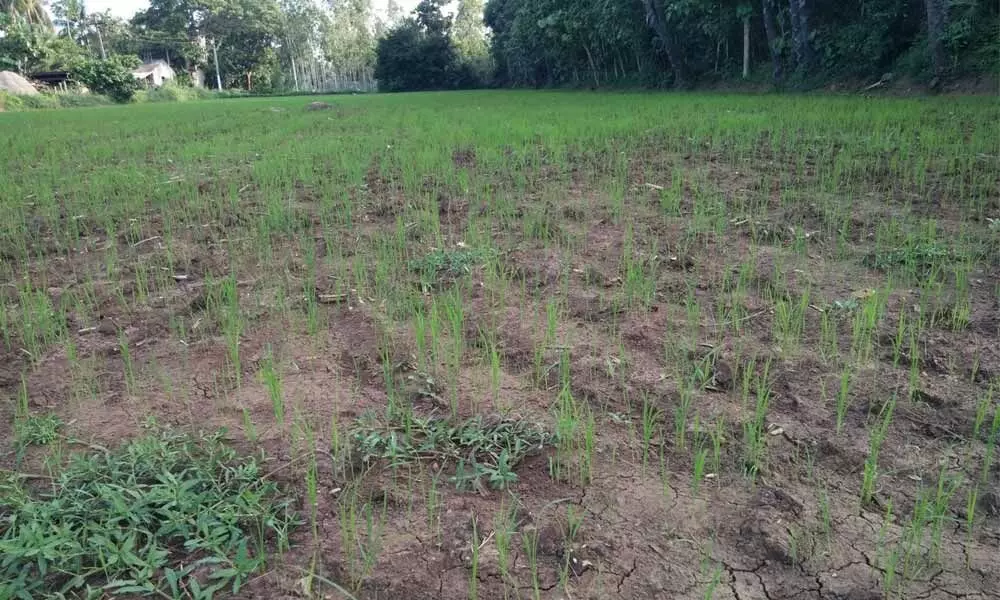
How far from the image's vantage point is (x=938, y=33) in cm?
935

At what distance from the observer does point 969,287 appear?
2.56 metres

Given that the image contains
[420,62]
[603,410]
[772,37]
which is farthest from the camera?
[420,62]

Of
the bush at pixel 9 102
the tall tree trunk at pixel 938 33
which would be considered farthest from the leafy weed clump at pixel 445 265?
the bush at pixel 9 102

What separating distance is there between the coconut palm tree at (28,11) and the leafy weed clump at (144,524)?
44.1m

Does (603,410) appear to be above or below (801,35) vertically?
below

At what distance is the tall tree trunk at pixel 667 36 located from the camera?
51.4 ft

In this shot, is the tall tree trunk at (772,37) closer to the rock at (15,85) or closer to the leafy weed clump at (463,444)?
the leafy weed clump at (463,444)

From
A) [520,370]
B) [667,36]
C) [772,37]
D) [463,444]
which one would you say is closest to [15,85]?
[667,36]

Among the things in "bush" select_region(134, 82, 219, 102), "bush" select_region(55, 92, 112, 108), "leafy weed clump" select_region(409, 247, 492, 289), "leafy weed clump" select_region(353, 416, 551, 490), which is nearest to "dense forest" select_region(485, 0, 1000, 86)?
"leafy weed clump" select_region(409, 247, 492, 289)

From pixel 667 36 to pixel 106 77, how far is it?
27338mm

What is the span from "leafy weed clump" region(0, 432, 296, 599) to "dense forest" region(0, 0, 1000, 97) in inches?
447

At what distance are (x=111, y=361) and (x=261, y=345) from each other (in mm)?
512

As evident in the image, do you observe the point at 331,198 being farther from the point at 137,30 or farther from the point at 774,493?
the point at 137,30

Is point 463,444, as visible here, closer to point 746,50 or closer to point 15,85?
point 746,50
